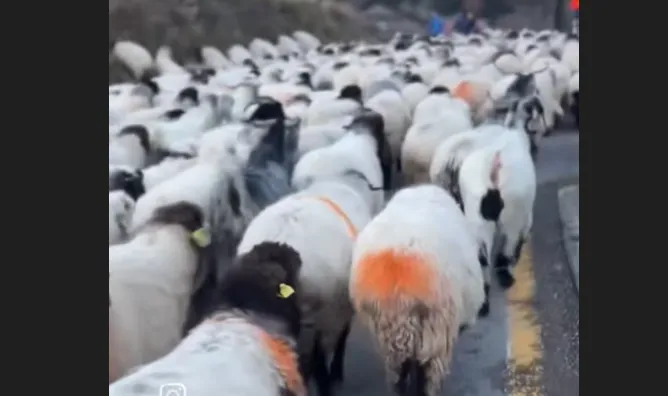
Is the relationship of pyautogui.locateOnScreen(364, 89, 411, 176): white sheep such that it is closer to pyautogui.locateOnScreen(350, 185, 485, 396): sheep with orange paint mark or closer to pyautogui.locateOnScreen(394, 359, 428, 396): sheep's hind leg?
pyautogui.locateOnScreen(350, 185, 485, 396): sheep with orange paint mark

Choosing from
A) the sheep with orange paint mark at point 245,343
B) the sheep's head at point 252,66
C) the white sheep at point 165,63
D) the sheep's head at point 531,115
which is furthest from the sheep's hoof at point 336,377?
the white sheep at point 165,63

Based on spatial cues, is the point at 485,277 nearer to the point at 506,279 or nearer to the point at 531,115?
the point at 506,279

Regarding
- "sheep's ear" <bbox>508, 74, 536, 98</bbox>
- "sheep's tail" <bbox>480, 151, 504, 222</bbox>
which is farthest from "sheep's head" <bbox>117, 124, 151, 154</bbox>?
"sheep's ear" <bbox>508, 74, 536, 98</bbox>

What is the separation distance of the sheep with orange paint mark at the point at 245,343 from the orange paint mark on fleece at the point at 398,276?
0.33m

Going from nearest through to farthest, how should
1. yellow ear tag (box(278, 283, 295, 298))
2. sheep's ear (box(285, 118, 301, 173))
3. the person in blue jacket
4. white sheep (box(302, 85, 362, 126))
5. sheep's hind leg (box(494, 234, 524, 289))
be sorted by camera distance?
yellow ear tag (box(278, 283, 295, 298)), sheep's hind leg (box(494, 234, 524, 289)), sheep's ear (box(285, 118, 301, 173)), white sheep (box(302, 85, 362, 126)), the person in blue jacket

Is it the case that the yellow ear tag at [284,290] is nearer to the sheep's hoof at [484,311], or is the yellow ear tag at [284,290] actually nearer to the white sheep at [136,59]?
the sheep's hoof at [484,311]

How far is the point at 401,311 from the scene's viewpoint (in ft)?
14.9

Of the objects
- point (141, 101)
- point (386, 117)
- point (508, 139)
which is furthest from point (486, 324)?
point (141, 101)

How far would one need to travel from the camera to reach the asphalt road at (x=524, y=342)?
5297 millimetres

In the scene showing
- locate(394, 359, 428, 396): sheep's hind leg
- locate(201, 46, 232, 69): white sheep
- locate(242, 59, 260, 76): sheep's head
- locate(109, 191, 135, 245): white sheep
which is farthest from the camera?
locate(201, 46, 232, 69): white sheep

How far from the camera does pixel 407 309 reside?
455 centimetres

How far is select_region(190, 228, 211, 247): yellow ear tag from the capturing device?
5238mm

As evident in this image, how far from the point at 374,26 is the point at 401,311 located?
1126 cm

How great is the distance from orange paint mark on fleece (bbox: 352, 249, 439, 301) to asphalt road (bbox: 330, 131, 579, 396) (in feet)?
2.46
